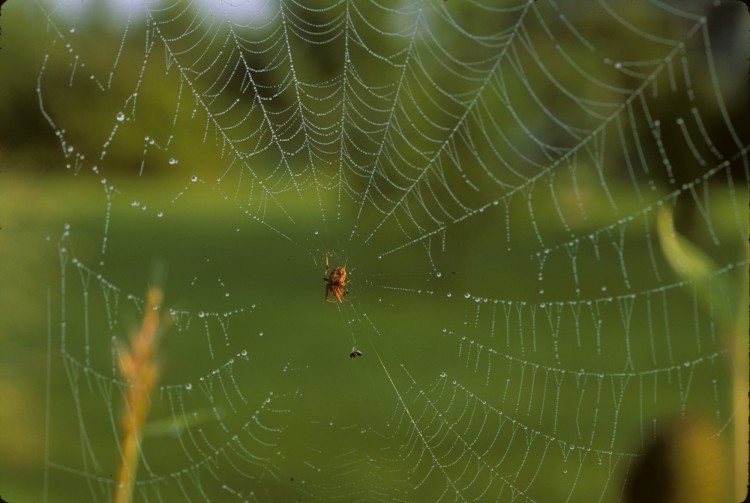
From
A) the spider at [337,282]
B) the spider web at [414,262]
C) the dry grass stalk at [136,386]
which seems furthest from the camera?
the spider web at [414,262]

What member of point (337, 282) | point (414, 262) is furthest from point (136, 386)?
point (414, 262)

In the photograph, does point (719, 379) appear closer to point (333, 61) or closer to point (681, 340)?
point (681, 340)

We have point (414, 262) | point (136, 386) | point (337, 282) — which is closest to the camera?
point (136, 386)

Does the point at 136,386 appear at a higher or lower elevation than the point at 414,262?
lower

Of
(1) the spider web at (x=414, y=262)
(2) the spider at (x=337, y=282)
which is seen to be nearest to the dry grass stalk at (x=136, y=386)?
(1) the spider web at (x=414, y=262)

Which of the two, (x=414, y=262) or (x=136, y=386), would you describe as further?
(x=414, y=262)

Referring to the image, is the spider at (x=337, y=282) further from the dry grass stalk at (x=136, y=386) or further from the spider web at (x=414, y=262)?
the dry grass stalk at (x=136, y=386)

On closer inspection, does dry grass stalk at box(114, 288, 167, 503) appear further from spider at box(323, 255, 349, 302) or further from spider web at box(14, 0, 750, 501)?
spider at box(323, 255, 349, 302)

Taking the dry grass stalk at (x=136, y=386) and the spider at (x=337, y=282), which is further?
the spider at (x=337, y=282)

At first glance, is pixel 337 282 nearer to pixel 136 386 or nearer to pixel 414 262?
pixel 136 386
